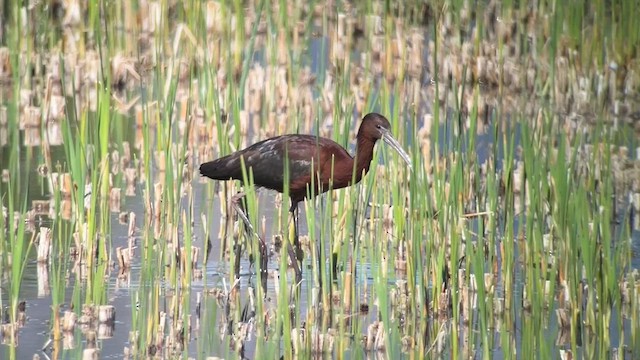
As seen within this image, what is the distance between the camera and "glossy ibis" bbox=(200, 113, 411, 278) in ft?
22.4

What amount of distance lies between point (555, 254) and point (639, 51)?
193 inches

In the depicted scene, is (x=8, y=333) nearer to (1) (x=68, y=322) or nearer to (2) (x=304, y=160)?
(1) (x=68, y=322)

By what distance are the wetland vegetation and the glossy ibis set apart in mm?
128

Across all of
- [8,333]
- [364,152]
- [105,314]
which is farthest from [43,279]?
[364,152]

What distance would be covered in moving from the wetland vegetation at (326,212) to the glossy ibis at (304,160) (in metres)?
0.13

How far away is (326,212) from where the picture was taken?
17.0ft

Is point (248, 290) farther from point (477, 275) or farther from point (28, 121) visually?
point (28, 121)

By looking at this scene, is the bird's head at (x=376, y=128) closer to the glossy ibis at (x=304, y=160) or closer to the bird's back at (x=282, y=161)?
the glossy ibis at (x=304, y=160)

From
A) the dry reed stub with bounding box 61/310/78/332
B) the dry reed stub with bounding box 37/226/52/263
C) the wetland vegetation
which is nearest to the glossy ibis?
the wetland vegetation

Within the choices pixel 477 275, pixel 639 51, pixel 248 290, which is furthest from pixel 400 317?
pixel 639 51

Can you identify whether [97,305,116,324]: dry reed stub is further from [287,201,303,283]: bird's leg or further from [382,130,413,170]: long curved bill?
[382,130,413,170]: long curved bill

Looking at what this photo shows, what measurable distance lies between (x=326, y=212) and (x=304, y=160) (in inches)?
68.7

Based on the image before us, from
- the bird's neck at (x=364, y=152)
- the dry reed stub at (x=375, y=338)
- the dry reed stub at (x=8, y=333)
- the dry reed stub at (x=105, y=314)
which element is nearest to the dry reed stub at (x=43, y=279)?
the dry reed stub at (x=105, y=314)

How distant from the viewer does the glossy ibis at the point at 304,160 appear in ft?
22.4
